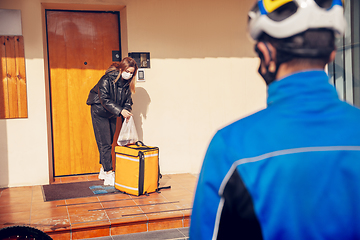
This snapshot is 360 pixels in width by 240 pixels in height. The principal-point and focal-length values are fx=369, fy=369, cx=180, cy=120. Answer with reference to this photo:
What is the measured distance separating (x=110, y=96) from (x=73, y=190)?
1.43 m

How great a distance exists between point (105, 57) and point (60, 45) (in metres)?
0.73

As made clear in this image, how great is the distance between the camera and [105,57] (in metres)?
6.15

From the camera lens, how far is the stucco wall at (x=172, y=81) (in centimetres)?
554

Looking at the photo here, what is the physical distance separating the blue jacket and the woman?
4.41m

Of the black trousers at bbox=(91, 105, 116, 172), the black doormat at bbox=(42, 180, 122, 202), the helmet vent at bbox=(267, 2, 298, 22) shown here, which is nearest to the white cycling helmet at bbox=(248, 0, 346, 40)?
the helmet vent at bbox=(267, 2, 298, 22)

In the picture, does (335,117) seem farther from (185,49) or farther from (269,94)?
(185,49)

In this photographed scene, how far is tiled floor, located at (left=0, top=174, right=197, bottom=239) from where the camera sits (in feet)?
12.2

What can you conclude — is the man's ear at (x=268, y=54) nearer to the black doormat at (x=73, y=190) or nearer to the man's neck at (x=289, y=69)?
the man's neck at (x=289, y=69)

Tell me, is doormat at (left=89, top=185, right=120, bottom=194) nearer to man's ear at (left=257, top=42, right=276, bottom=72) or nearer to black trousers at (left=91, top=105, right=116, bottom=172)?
black trousers at (left=91, top=105, right=116, bottom=172)

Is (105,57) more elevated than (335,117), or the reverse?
(105,57)

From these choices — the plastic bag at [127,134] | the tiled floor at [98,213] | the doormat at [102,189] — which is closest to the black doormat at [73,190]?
the doormat at [102,189]

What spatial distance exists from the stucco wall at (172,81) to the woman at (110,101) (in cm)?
64

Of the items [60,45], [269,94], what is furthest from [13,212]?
[269,94]

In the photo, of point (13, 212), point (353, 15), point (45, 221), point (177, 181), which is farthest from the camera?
point (177, 181)
